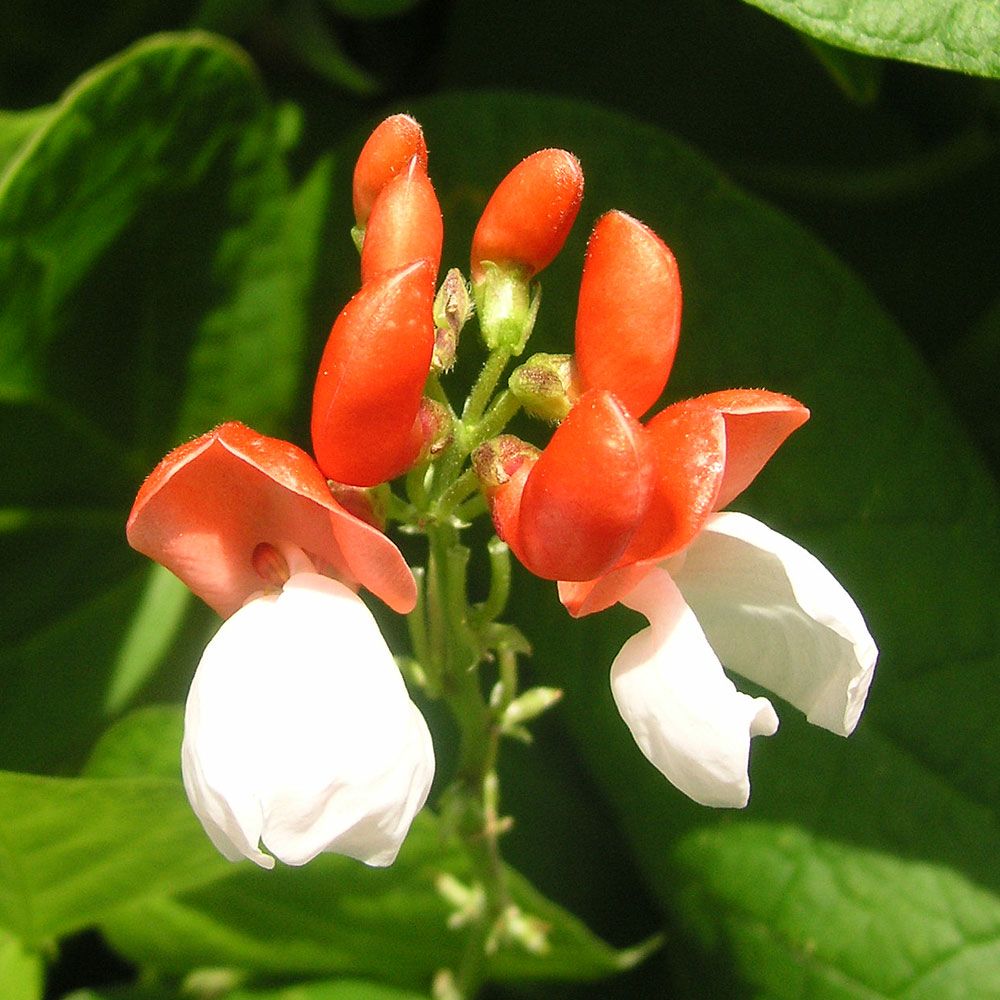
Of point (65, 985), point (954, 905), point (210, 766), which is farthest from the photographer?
point (65, 985)

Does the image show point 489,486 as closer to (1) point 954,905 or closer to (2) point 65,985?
(1) point 954,905

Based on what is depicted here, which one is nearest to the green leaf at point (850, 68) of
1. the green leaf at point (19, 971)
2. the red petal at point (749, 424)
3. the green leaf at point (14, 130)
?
the red petal at point (749, 424)

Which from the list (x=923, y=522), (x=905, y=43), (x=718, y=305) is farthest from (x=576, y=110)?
(x=923, y=522)

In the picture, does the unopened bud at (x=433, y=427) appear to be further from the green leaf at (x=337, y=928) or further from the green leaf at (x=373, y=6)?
the green leaf at (x=373, y=6)

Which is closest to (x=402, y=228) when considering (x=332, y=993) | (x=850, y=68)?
(x=850, y=68)

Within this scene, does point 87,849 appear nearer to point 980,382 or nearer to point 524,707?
point 524,707

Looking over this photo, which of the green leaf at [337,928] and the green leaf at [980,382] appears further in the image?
the green leaf at [980,382]

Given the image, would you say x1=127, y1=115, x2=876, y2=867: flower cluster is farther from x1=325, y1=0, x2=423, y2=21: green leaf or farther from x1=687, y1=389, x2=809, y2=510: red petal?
x1=325, y1=0, x2=423, y2=21: green leaf

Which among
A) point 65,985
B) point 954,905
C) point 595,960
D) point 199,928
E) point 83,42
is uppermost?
point 83,42
